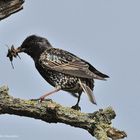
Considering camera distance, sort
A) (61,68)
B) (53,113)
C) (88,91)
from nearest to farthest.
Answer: (53,113) → (88,91) → (61,68)

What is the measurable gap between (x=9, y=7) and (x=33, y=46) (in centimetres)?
316

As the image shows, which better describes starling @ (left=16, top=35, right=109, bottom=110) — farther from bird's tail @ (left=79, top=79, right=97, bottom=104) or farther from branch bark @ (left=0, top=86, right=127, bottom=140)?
branch bark @ (left=0, top=86, right=127, bottom=140)

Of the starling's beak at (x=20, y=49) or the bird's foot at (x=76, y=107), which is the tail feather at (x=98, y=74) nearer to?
the bird's foot at (x=76, y=107)

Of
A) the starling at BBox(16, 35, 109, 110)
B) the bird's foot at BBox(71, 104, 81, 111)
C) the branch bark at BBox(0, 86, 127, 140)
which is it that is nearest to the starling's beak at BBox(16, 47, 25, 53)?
the starling at BBox(16, 35, 109, 110)

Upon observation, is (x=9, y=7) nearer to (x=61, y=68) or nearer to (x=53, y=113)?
(x=53, y=113)

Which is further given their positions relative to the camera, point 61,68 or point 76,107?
point 61,68

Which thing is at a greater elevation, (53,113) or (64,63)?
(64,63)

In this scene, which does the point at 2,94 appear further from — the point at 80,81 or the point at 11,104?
the point at 80,81

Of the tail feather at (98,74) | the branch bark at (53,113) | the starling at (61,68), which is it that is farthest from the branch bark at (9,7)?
the tail feather at (98,74)

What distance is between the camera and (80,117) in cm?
705

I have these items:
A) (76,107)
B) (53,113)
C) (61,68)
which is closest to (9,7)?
(53,113)

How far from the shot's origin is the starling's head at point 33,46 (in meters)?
10.2

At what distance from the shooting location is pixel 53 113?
699cm

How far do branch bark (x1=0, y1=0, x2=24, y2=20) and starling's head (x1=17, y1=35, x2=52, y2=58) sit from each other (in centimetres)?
309
